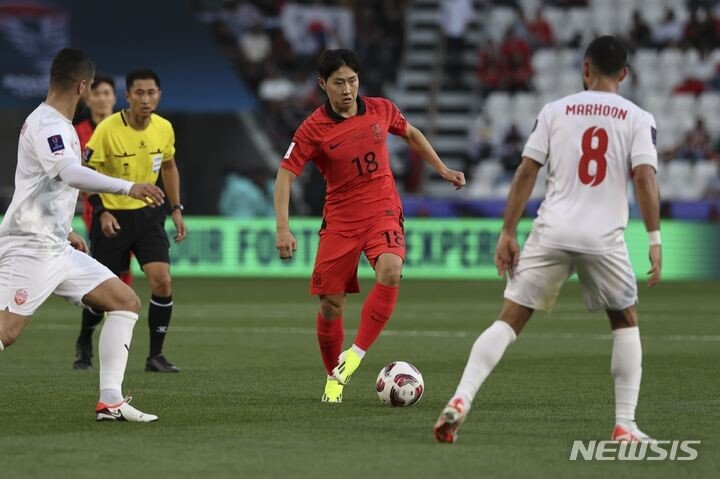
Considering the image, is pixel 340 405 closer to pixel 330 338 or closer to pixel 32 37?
pixel 330 338

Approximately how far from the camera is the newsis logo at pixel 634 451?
23.2ft

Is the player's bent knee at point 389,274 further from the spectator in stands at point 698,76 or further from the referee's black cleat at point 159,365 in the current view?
the spectator in stands at point 698,76

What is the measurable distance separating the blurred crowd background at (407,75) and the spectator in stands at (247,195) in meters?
0.02

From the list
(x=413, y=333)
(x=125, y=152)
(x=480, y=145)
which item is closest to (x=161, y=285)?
(x=125, y=152)

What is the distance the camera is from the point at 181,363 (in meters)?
12.4

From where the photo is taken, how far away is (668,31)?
29953 mm

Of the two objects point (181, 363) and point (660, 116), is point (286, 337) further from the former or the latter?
point (660, 116)

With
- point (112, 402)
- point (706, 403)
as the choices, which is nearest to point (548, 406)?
point (706, 403)

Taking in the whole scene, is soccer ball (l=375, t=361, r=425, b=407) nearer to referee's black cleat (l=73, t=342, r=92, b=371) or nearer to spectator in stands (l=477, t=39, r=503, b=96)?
referee's black cleat (l=73, t=342, r=92, b=371)

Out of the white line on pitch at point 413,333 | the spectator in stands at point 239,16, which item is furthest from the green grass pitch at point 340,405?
the spectator in stands at point 239,16

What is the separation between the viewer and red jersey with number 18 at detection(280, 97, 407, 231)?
9.72m

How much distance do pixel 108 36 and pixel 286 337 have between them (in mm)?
15854

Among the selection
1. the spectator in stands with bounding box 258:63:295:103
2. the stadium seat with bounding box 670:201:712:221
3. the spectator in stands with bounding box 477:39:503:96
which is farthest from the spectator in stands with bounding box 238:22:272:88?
the stadium seat with bounding box 670:201:712:221

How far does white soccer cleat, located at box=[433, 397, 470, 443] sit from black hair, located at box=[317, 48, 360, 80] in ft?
9.54
